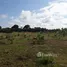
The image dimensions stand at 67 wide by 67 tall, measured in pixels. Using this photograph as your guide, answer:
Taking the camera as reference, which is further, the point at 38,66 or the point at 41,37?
the point at 41,37

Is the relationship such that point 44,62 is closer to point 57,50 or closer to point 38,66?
point 38,66

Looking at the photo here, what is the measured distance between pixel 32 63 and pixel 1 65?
7.03 ft

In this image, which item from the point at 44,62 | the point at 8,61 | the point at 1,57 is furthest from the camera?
the point at 1,57

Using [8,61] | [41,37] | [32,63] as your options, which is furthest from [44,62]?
[41,37]

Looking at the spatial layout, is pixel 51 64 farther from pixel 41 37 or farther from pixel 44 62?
pixel 41 37

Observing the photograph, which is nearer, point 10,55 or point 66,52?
point 10,55

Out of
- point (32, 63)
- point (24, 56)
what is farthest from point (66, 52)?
point (32, 63)

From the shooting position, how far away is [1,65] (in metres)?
15.4

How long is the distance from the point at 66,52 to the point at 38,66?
791cm

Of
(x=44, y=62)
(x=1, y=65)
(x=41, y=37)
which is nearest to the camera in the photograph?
(x=44, y=62)

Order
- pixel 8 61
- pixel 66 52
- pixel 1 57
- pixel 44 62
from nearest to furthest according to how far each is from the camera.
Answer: pixel 44 62 < pixel 8 61 < pixel 1 57 < pixel 66 52

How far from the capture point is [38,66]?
13.5 metres

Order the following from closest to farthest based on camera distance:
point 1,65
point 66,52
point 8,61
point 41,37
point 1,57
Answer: point 1,65 → point 8,61 → point 1,57 → point 66,52 → point 41,37

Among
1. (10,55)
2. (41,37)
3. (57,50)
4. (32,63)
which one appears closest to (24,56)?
(10,55)
